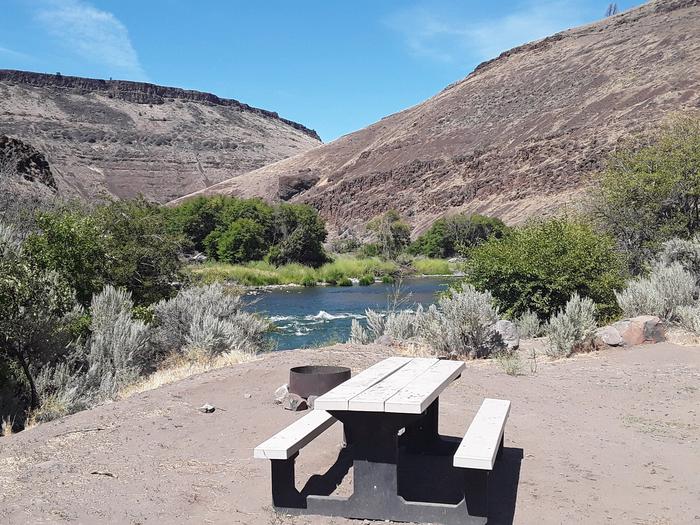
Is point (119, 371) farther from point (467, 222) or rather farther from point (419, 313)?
point (467, 222)

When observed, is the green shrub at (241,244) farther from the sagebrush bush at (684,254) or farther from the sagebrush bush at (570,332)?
the sagebrush bush at (570,332)

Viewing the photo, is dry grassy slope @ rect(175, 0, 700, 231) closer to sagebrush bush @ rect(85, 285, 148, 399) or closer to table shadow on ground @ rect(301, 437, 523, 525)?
sagebrush bush @ rect(85, 285, 148, 399)

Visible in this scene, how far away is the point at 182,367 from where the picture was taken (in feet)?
34.1

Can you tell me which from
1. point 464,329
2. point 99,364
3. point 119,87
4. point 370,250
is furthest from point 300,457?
point 119,87

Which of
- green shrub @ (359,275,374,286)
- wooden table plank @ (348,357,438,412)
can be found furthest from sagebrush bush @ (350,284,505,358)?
green shrub @ (359,275,374,286)

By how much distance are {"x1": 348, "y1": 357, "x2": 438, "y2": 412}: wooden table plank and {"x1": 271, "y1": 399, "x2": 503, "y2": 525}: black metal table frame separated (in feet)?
0.40

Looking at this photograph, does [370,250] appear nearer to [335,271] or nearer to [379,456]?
[335,271]

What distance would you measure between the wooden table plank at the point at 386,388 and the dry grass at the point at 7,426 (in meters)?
4.04

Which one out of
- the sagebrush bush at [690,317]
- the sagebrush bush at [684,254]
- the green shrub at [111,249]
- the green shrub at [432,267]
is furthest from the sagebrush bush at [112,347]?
the green shrub at [432,267]

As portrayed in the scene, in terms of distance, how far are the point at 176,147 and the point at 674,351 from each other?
131 metres

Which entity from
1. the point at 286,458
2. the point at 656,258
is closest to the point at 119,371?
the point at 286,458

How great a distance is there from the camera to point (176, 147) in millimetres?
134000

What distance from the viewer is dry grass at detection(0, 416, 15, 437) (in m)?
7.45

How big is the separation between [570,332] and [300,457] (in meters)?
6.07
